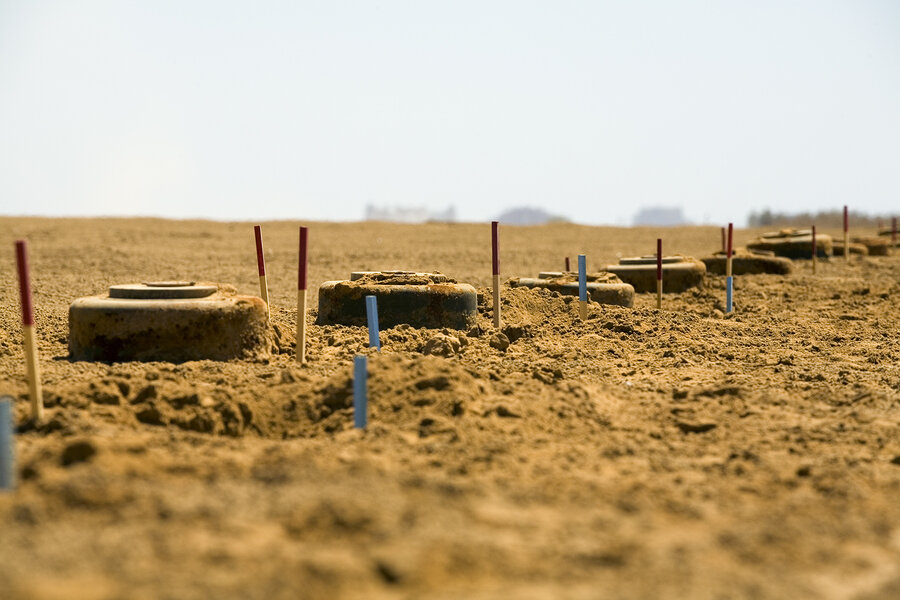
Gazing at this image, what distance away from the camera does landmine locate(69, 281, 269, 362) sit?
7.55 meters

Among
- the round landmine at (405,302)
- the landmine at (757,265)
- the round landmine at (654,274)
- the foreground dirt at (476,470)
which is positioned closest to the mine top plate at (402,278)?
the round landmine at (405,302)

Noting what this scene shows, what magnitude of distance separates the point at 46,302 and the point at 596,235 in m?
22.9

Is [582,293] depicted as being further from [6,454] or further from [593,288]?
[6,454]

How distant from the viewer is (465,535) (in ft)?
12.1

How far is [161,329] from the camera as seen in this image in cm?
754

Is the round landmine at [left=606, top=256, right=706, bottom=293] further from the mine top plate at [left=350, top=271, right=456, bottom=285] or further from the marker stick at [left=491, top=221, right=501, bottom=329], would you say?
the mine top plate at [left=350, top=271, right=456, bottom=285]

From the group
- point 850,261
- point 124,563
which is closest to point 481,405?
point 124,563

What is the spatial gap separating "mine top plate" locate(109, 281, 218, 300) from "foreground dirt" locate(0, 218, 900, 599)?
69 centimetres

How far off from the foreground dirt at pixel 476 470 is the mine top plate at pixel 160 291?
690mm

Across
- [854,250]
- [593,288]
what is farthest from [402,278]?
[854,250]

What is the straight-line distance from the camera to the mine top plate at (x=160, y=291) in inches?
309

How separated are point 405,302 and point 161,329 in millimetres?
2508

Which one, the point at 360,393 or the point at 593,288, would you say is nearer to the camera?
the point at 360,393

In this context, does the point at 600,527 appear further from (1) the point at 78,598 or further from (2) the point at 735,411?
(2) the point at 735,411
